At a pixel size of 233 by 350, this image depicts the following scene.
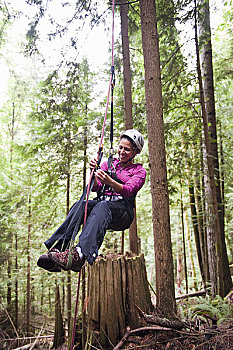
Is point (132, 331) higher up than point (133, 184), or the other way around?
point (133, 184)

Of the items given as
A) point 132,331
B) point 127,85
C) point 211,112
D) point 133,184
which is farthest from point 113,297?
point 211,112

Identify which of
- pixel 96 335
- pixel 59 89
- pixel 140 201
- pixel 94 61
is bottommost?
pixel 96 335

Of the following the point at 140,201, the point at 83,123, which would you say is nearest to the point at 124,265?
the point at 83,123

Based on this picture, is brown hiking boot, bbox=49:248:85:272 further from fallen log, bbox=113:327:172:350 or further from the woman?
fallen log, bbox=113:327:172:350

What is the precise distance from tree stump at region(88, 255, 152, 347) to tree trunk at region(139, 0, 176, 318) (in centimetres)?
34

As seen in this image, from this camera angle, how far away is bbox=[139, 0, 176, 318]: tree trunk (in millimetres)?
3477

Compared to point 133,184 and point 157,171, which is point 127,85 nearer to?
point 157,171

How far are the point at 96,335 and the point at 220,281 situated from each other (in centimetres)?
271

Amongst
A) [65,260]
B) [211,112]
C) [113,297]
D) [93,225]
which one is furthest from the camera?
[211,112]

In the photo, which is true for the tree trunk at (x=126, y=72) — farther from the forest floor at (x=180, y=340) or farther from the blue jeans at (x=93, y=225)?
the forest floor at (x=180, y=340)

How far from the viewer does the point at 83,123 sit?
6.33 m

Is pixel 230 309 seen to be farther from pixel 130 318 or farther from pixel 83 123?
pixel 83 123

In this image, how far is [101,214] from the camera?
2.83m

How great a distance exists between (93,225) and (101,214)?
165mm
